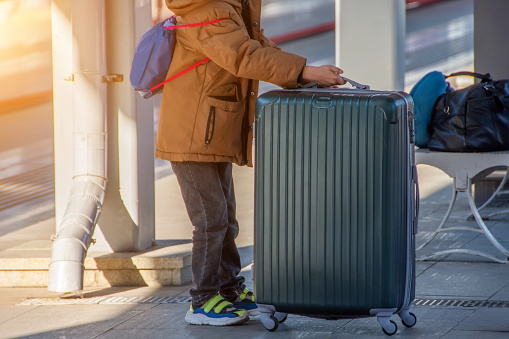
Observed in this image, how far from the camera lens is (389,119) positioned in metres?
2.99

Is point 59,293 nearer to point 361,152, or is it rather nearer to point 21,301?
point 21,301

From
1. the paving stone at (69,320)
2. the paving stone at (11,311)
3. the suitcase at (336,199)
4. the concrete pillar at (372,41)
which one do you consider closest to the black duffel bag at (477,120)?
the concrete pillar at (372,41)

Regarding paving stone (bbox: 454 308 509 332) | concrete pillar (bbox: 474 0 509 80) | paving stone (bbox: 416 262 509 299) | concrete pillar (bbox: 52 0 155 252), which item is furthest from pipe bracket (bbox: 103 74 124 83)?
concrete pillar (bbox: 474 0 509 80)

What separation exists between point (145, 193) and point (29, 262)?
2.27 feet

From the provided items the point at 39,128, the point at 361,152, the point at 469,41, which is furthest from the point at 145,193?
the point at 469,41

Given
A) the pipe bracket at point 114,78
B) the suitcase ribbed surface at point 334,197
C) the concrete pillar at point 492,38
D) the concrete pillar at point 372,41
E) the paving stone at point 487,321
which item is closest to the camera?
the suitcase ribbed surface at point 334,197

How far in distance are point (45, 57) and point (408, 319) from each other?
16161 mm

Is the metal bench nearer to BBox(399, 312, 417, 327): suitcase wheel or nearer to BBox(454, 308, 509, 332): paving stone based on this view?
BBox(454, 308, 509, 332): paving stone

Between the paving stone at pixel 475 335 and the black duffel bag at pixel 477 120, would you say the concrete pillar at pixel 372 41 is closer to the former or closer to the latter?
the black duffel bag at pixel 477 120

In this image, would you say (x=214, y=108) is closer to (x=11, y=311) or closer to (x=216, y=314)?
(x=216, y=314)

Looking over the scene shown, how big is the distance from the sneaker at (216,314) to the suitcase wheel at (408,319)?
627 mm

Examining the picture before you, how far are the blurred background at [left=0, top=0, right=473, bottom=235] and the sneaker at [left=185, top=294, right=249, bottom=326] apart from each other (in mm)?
2975

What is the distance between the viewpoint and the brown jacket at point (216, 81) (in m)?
3.16

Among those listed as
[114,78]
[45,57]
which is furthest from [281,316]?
[45,57]
